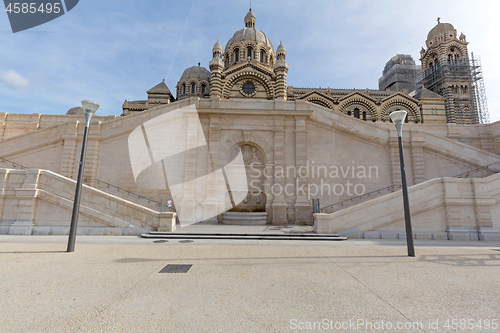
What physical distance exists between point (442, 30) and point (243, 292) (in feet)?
239

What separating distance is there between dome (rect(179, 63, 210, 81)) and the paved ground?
170ft

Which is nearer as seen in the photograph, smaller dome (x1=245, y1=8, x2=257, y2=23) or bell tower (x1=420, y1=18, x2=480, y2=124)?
bell tower (x1=420, y1=18, x2=480, y2=124)

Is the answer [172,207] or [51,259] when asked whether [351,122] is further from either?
[51,259]

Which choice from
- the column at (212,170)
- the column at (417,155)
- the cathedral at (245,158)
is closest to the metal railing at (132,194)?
the cathedral at (245,158)

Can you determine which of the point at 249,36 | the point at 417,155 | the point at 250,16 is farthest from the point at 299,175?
the point at 250,16

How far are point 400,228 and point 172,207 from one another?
1337cm

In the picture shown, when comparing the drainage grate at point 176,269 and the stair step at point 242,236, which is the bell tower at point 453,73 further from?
the drainage grate at point 176,269

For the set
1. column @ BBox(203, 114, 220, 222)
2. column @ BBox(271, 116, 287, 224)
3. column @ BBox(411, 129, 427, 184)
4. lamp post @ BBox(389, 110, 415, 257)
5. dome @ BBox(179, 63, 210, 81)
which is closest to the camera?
lamp post @ BBox(389, 110, 415, 257)

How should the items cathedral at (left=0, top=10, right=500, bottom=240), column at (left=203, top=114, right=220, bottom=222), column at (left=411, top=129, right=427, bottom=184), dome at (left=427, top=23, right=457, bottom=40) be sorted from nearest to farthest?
column at (left=203, top=114, right=220, bottom=222)
cathedral at (left=0, top=10, right=500, bottom=240)
column at (left=411, top=129, right=427, bottom=184)
dome at (left=427, top=23, right=457, bottom=40)

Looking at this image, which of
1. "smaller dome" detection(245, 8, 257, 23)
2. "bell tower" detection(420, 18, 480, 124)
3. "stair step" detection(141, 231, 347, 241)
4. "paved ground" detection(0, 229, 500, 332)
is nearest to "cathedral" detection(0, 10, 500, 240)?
"stair step" detection(141, 231, 347, 241)

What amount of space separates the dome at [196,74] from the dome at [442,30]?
52.3m

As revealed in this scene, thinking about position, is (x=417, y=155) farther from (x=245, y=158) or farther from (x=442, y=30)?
(x=442, y=30)

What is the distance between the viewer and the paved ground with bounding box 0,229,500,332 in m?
3.21

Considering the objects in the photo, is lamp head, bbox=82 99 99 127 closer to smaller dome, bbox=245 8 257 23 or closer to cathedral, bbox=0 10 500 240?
cathedral, bbox=0 10 500 240
